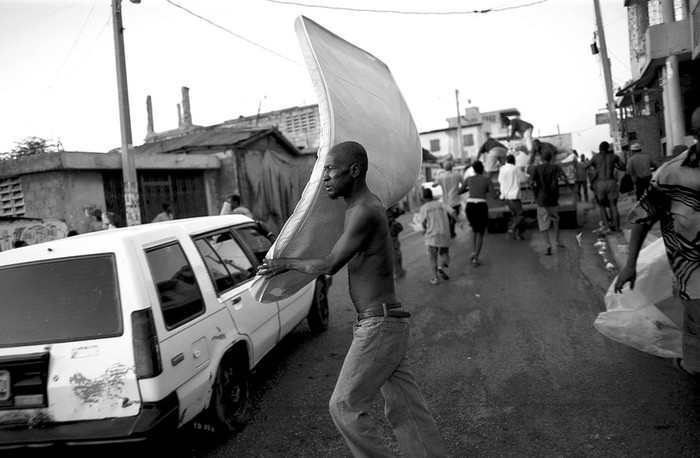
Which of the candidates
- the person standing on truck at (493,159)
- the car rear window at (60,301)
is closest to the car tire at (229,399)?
the car rear window at (60,301)

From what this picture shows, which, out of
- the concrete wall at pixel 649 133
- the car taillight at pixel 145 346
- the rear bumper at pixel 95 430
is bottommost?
the rear bumper at pixel 95 430

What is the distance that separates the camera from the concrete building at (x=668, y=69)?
13.8 m

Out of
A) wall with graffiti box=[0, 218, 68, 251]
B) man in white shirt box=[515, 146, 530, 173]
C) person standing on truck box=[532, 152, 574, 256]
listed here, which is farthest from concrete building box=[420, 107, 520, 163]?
wall with graffiti box=[0, 218, 68, 251]

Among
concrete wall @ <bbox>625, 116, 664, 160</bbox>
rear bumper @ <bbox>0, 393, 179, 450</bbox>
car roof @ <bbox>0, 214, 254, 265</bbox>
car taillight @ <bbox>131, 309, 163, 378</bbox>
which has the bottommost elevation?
rear bumper @ <bbox>0, 393, 179, 450</bbox>

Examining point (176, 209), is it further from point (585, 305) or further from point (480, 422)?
point (480, 422)

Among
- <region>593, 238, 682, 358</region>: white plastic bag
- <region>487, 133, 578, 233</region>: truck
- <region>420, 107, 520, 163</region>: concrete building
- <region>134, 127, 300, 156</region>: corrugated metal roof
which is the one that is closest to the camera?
<region>593, 238, 682, 358</region>: white plastic bag

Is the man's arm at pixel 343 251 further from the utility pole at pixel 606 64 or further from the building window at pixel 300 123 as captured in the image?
the building window at pixel 300 123

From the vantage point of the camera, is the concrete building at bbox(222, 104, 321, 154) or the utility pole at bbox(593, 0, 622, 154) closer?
the utility pole at bbox(593, 0, 622, 154)

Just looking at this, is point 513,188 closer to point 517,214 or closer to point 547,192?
point 517,214

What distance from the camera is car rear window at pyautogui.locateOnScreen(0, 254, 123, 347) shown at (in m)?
3.18

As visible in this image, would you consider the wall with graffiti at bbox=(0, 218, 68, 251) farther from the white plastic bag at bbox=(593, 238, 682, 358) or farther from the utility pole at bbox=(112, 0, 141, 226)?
the white plastic bag at bbox=(593, 238, 682, 358)

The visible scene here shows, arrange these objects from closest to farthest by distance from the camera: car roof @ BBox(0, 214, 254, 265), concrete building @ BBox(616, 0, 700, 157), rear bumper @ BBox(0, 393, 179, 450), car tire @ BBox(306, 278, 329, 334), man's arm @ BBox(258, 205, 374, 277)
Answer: man's arm @ BBox(258, 205, 374, 277)
rear bumper @ BBox(0, 393, 179, 450)
car roof @ BBox(0, 214, 254, 265)
car tire @ BBox(306, 278, 329, 334)
concrete building @ BBox(616, 0, 700, 157)

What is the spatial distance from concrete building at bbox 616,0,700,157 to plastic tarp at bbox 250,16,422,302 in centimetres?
1056

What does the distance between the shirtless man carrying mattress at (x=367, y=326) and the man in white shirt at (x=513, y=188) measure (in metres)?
9.85
